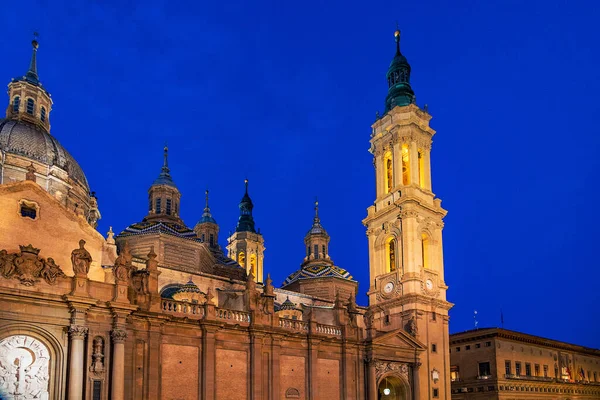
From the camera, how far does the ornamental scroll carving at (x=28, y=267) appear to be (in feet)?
86.5

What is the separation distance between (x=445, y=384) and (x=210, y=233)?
43.3 meters

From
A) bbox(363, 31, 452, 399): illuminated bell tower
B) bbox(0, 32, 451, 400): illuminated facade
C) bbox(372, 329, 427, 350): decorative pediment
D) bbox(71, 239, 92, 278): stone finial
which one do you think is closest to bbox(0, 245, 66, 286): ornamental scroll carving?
bbox(0, 32, 451, 400): illuminated facade

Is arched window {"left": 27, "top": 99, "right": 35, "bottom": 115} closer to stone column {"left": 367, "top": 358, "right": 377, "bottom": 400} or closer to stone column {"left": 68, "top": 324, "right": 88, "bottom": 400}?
stone column {"left": 68, "top": 324, "right": 88, "bottom": 400}

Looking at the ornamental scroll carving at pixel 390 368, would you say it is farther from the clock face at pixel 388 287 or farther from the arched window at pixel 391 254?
the arched window at pixel 391 254

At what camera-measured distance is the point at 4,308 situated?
25984 millimetres

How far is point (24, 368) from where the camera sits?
26.4 meters

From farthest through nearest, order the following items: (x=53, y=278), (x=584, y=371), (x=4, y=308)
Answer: (x=584, y=371)
(x=53, y=278)
(x=4, y=308)

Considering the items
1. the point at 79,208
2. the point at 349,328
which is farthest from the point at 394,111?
the point at 79,208

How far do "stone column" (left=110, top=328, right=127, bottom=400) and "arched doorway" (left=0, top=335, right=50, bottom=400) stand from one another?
9.49 feet

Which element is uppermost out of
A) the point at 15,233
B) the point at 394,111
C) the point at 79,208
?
the point at 394,111

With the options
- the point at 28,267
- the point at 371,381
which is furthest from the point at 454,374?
the point at 28,267

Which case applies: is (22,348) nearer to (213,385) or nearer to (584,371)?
(213,385)

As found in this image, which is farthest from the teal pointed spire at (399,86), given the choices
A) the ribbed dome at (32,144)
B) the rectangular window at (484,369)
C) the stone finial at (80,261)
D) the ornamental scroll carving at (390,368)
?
the stone finial at (80,261)

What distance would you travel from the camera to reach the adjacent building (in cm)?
6234
